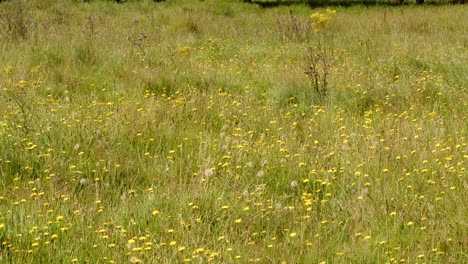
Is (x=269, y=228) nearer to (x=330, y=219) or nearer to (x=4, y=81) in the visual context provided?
(x=330, y=219)

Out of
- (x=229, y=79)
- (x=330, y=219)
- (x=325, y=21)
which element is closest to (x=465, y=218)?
(x=330, y=219)

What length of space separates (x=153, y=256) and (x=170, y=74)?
4732 millimetres

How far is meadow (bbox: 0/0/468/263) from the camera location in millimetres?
2988

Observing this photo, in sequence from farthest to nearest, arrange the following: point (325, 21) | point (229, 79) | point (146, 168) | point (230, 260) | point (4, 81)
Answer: point (325, 21) → point (229, 79) → point (4, 81) → point (146, 168) → point (230, 260)

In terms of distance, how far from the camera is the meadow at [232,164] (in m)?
2.99

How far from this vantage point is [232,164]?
4.17 meters

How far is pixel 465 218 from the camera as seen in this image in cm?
318

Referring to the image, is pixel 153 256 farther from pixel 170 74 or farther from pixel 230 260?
pixel 170 74

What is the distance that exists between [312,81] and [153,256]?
4166 millimetres

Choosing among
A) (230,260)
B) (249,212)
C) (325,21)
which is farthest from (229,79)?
(325,21)

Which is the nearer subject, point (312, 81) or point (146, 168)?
point (146, 168)

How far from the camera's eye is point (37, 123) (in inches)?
188

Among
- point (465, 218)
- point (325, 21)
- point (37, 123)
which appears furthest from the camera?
point (325, 21)

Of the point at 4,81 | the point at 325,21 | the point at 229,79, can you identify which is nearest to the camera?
the point at 4,81
